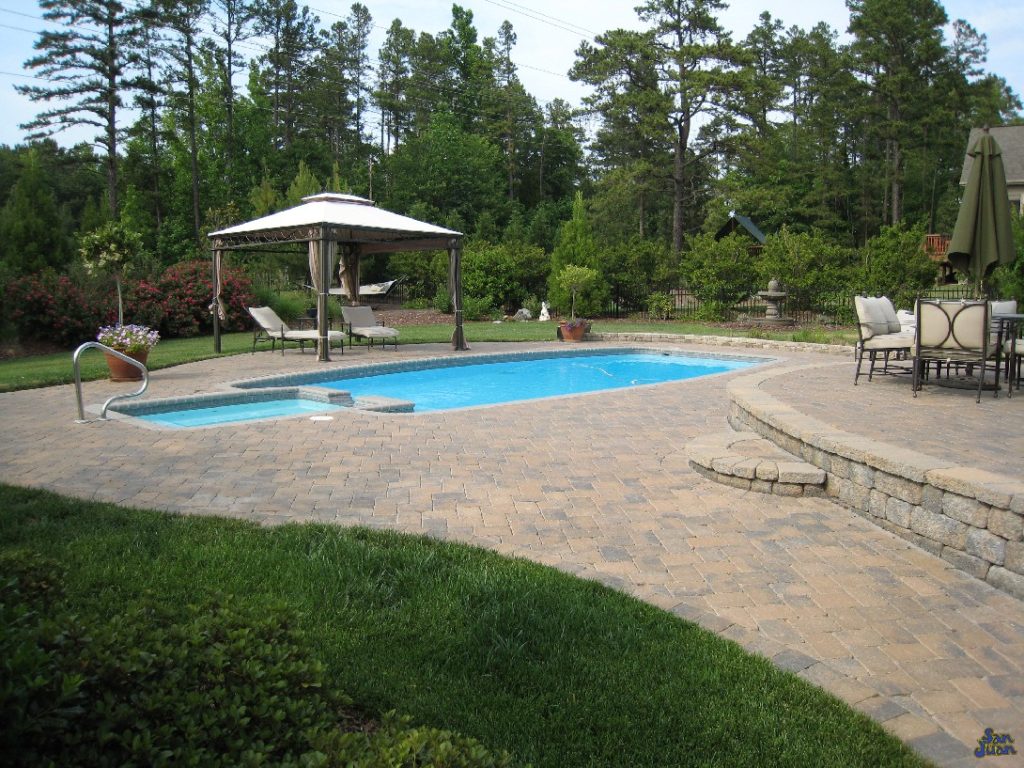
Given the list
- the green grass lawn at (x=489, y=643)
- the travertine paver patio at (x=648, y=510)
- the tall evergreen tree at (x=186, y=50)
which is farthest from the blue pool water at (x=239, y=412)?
the tall evergreen tree at (x=186, y=50)

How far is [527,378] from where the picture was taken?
1338 centimetres

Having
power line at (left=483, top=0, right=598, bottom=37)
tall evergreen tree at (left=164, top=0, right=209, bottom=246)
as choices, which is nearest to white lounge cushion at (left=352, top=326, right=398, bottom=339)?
power line at (left=483, top=0, right=598, bottom=37)

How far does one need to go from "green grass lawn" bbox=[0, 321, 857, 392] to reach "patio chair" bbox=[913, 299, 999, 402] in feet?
24.8

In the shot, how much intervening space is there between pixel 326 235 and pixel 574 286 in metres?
9.99

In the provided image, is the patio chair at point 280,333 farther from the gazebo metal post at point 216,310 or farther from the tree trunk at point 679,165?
the tree trunk at point 679,165

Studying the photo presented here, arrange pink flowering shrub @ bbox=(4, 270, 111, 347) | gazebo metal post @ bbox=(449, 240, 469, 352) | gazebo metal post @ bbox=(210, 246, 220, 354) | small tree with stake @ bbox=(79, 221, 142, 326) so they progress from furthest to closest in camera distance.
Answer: pink flowering shrub @ bbox=(4, 270, 111, 347), gazebo metal post @ bbox=(449, 240, 469, 352), gazebo metal post @ bbox=(210, 246, 220, 354), small tree with stake @ bbox=(79, 221, 142, 326)

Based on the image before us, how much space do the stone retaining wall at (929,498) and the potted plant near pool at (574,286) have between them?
1133cm

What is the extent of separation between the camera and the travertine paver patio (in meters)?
2.76

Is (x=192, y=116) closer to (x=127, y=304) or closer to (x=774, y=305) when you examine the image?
(x=127, y=304)

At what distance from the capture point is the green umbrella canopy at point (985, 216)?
7.44 meters

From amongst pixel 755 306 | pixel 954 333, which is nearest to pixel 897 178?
pixel 755 306

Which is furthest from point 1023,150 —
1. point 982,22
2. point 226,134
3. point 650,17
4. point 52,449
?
point 226,134

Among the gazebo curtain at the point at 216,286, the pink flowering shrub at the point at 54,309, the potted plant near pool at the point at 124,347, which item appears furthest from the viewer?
the pink flowering shrub at the point at 54,309

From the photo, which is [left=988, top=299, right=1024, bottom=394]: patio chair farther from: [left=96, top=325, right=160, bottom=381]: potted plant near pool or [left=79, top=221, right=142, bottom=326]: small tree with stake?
[left=79, top=221, right=142, bottom=326]: small tree with stake
